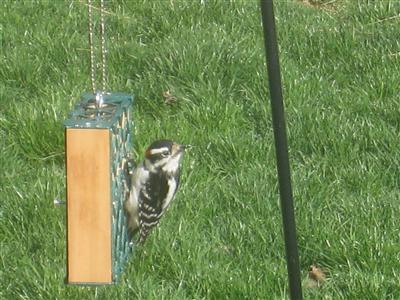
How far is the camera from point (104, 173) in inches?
126

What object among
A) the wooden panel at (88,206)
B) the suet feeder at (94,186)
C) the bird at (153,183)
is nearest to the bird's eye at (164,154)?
the bird at (153,183)

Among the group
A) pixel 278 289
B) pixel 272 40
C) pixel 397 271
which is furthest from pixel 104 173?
pixel 397 271

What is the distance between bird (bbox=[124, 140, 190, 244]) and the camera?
138 inches

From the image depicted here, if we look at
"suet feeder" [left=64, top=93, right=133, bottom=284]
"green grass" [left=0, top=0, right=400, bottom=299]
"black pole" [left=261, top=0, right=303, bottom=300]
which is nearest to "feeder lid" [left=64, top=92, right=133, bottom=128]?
"suet feeder" [left=64, top=93, right=133, bottom=284]

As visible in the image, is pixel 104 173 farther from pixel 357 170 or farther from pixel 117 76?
pixel 117 76

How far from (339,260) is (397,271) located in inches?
9.6

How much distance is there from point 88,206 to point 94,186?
62 mm

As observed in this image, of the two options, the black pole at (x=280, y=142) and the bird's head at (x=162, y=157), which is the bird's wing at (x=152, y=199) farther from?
the black pole at (x=280, y=142)

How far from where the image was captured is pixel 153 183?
3.52 meters

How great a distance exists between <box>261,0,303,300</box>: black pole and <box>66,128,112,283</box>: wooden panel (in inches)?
18.2

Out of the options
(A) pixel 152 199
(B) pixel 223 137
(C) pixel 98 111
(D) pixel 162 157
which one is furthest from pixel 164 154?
(B) pixel 223 137

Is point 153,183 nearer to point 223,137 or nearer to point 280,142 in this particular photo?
point 280,142

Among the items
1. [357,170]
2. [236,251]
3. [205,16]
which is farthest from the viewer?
[205,16]

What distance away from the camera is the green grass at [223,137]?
4.34 metres
